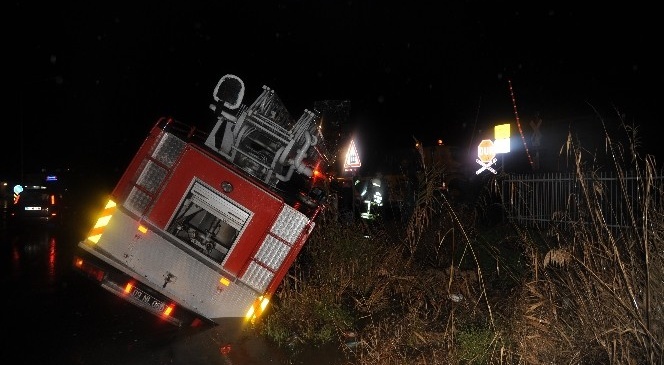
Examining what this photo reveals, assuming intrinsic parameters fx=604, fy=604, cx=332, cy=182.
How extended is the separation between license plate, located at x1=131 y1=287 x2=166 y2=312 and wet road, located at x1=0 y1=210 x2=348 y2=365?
1.41ft

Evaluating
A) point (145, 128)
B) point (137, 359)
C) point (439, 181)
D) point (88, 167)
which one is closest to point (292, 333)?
point (137, 359)

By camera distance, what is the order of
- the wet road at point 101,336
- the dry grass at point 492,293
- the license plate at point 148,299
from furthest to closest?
the license plate at point 148,299, the wet road at point 101,336, the dry grass at point 492,293

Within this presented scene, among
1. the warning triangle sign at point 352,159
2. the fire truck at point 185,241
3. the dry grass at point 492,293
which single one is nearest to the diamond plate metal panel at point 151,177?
the fire truck at point 185,241

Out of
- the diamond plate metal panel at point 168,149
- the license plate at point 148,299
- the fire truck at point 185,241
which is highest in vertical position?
the diamond plate metal panel at point 168,149

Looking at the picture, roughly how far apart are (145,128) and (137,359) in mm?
34213

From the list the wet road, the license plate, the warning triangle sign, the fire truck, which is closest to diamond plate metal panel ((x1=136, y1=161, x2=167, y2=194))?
the fire truck

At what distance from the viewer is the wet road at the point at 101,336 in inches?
270

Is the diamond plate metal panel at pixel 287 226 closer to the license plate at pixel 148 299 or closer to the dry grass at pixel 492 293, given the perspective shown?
the dry grass at pixel 492 293

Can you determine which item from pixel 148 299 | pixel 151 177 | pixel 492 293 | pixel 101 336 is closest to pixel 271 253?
pixel 148 299

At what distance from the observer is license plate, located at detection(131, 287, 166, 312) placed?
759 centimetres

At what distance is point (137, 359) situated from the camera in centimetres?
677

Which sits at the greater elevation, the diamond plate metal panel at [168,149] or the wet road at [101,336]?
the diamond plate metal panel at [168,149]

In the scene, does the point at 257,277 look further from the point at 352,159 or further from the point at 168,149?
the point at 352,159

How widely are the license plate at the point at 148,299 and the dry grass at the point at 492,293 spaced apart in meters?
1.31
